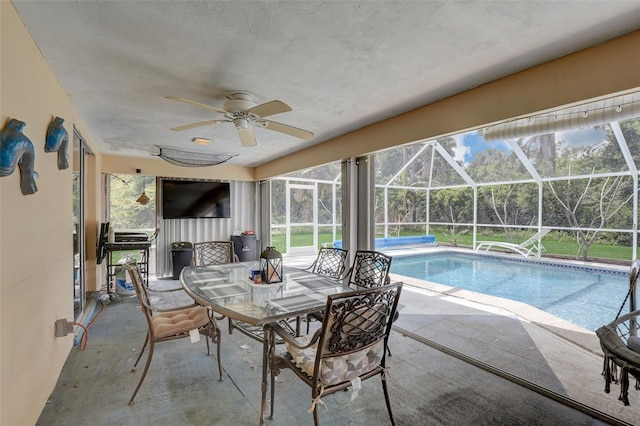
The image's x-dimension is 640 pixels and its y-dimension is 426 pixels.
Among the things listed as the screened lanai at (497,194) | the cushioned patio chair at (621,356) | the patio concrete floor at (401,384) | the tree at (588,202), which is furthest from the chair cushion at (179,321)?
the tree at (588,202)

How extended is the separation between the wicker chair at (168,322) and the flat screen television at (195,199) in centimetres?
382

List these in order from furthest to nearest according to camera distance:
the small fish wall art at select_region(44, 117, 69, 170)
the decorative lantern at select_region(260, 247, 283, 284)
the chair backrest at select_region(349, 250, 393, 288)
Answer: the chair backrest at select_region(349, 250, 393, 288)
the decorative lantern at select_region(260, 247, 283, 284)
the small fish wall art at select_region(44, 117, 69, 170)

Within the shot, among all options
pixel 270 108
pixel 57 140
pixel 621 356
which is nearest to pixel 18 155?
pixel 57 140

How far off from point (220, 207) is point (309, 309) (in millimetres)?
5089

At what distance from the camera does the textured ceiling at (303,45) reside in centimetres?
150

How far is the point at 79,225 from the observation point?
3.52m

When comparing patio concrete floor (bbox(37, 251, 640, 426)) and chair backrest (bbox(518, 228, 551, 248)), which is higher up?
chair backrest (bbox(518, 228, 551, 248))

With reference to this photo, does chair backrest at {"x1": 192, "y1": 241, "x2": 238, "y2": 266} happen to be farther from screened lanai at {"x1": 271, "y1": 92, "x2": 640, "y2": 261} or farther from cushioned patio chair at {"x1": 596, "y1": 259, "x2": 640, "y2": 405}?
cushioned patio chair at {"x1": 596, "y1": 259, "x2": 640, "y2": 405}

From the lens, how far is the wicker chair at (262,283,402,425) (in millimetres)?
1499

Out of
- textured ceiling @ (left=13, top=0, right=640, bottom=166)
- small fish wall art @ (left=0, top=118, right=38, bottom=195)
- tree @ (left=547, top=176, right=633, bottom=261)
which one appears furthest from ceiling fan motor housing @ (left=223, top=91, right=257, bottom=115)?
tree @ (left=547, top=176, right=633, bottom=261)

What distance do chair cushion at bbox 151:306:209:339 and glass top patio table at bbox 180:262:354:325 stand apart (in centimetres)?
25

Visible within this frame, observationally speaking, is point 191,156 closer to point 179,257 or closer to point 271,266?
point 179,257

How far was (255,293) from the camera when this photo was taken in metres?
2.19

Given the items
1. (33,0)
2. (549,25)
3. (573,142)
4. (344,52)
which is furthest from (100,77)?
(573,142)
